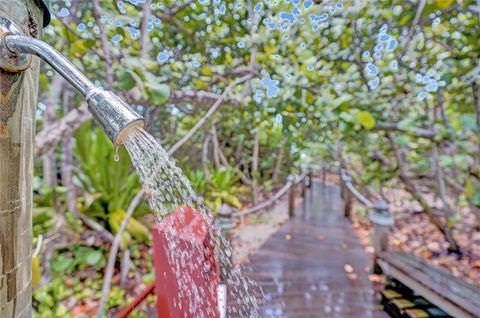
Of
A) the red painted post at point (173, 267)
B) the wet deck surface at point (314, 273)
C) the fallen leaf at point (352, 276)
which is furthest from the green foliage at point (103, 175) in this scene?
the fallen leaf at point (352, 276)

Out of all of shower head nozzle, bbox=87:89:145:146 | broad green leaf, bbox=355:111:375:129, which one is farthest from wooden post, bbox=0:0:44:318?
broad green leaf, bbox=355:111:375:129

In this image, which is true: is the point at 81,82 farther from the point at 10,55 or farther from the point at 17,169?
the point at 17,169

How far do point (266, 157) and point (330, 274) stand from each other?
19.9 feet

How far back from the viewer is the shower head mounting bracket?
579 millimetres

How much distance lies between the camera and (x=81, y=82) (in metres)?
0.60

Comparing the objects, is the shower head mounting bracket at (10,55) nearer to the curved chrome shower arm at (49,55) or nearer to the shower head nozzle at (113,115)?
the curved chrome shower arm at (49,55)

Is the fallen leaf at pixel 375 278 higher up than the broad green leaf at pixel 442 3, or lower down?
lower down

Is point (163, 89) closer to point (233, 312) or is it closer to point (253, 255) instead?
point (233, 312)

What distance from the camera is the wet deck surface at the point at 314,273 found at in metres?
2.75

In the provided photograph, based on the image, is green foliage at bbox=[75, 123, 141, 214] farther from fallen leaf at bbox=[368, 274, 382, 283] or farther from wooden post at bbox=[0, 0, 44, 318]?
fallen leaf at bbox=[368, 274, 382, 283]

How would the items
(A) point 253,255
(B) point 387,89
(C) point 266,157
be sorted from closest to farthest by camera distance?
(B) point 387,89, (A) point 253,255, (C) point 266,157

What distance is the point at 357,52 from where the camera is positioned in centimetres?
300

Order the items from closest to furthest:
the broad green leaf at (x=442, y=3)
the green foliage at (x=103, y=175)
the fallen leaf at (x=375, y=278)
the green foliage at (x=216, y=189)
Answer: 1. the broad green leaf at (x=442, y=3)
2. the fallen leaf at (x=375, y=278)
3. the green foliage at (x=103, y=175)
4. the green foliage at (x=216, y=189)

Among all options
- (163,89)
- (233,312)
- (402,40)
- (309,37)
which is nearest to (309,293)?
(233,312)
